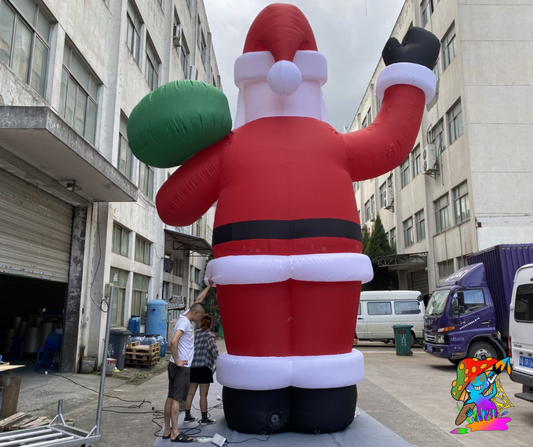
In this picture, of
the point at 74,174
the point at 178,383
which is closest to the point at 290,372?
the point at 178,383

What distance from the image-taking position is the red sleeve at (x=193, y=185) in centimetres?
508

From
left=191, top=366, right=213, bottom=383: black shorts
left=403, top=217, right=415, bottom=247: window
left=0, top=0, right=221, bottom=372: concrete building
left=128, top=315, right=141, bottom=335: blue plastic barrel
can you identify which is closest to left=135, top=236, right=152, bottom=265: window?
left=0, top=0, right=221, bottom=372: concrete building

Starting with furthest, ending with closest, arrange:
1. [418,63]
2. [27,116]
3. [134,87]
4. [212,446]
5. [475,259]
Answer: [134,87], [475,259], [27,116], [418,63], [212,446]

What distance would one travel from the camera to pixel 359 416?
17.6 ft

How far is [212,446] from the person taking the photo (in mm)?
4430

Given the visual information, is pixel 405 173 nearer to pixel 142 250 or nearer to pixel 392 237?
pixel 392 237

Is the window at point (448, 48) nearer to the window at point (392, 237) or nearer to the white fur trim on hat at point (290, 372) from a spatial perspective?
the window at point (392, 237)

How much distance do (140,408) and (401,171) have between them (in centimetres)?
2239

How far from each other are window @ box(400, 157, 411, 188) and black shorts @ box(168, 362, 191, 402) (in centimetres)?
2225

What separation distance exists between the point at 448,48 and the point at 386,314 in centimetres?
1121

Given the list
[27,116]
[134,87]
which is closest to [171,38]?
[134,87]

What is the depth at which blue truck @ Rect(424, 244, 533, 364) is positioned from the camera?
36.8 feet

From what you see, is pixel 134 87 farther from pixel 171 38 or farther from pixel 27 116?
pixel 27 116

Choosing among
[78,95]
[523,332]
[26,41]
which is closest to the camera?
[523,332]
